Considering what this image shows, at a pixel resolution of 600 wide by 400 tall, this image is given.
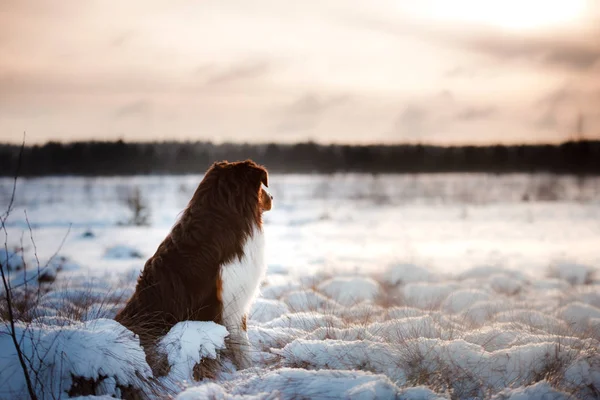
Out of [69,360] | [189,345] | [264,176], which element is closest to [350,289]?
[264,176]

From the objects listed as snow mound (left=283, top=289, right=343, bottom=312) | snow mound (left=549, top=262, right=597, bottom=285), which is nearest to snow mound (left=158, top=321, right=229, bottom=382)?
snow mound (left=283, top=289, right=343, bottom=312)

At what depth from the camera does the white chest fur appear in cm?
517

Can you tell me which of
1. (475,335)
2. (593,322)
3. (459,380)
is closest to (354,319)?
(475,335)

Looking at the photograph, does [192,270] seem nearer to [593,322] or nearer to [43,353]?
[43,353]

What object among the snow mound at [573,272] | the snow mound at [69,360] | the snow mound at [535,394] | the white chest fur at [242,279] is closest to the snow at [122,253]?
the white chest fur at [242,279]

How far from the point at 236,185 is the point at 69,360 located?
7.44ft

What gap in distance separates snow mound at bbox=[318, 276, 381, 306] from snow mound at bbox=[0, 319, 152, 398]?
5.14m

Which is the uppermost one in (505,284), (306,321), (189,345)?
(189,345)

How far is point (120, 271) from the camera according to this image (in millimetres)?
10734

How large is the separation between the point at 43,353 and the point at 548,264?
11.3 m

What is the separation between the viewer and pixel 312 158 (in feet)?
168

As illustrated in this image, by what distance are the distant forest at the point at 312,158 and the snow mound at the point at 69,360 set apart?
123ft

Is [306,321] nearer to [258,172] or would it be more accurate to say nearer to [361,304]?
[258,172]

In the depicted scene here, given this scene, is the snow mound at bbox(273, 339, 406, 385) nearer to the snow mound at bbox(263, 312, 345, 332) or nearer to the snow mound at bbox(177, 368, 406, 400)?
the snow mound at bbox(177, 368, 406, 400)
